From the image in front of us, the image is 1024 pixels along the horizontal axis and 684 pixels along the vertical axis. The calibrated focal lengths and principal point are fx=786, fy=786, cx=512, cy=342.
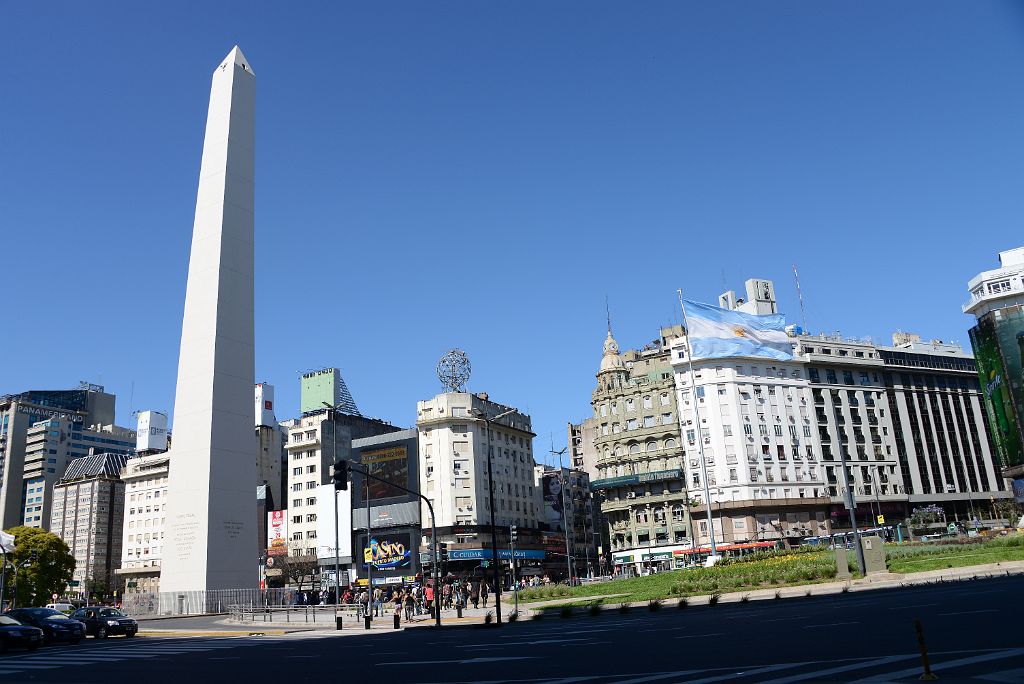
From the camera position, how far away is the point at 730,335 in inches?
3706

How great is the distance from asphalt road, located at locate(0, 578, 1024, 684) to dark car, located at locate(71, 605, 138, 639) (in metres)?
7.37

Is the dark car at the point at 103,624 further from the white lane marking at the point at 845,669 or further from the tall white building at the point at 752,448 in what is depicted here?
the tall white building at the point at 752,448

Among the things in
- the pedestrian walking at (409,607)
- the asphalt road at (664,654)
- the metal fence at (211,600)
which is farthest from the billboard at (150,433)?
the asphalt road at (664,654)

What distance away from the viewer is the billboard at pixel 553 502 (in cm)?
10688

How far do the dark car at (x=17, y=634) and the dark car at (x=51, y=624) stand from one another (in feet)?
8.17

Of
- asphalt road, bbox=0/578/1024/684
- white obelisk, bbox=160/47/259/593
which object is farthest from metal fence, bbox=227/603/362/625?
asphalt road, bbox=0/578/1024/684

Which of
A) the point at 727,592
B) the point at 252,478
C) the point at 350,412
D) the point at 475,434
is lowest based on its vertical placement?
the point at 727,592

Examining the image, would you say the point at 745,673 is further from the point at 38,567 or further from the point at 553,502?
the point at 553,502

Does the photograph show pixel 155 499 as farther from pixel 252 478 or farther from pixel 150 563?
pixel 252 478

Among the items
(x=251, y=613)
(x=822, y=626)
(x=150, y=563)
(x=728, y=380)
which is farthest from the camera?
(x=150, y=563)

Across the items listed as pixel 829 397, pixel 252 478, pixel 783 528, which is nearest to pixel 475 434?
pixel 783 528

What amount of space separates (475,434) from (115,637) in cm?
6808

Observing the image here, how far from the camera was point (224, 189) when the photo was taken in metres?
47.8

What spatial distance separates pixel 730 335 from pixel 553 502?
33.6m
